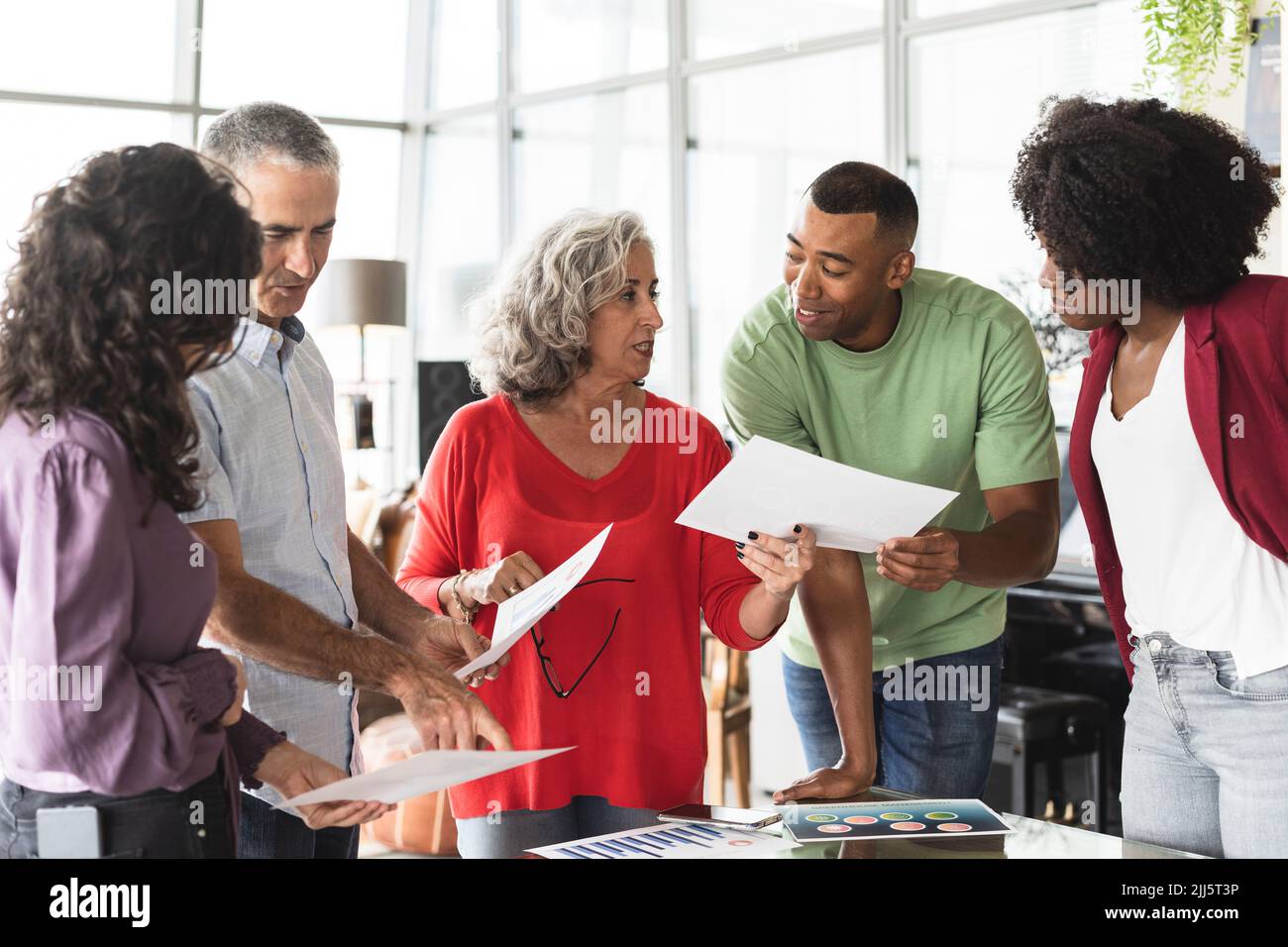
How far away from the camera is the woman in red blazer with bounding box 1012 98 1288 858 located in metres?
1.62

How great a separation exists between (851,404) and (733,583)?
1.36 ft

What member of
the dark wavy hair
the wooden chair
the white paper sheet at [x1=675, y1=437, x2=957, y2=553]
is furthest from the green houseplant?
the dark wavy hair

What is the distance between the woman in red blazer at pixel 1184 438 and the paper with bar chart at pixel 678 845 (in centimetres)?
55

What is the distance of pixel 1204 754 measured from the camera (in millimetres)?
1649

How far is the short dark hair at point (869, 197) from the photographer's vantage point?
217cm

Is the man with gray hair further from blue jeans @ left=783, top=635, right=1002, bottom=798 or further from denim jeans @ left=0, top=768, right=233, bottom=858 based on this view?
blue jeans @ left=783, top=635, right=1002, bottom=798

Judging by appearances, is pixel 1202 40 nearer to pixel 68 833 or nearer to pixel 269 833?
pixel 269 833

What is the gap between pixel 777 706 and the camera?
465 cm

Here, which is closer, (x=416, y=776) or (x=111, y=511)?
(x=111, y=511)

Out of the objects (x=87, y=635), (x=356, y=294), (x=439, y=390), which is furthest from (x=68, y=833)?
(x=356, y=294)

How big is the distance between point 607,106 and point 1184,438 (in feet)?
18.7

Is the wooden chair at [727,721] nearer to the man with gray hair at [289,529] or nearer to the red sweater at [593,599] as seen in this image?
the red sweater at [593,599]

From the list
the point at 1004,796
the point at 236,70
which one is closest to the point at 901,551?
the point at 1004,796
